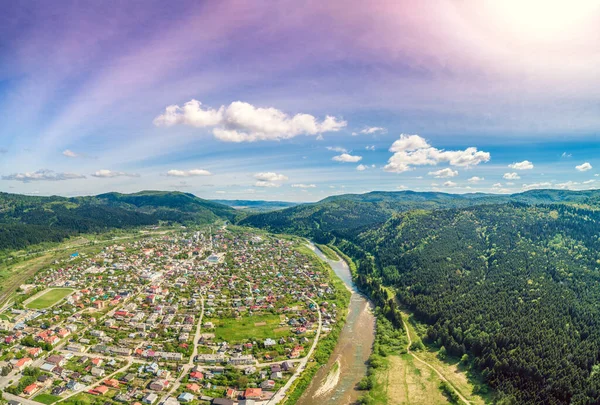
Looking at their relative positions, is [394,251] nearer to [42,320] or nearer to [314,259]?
[314,259]

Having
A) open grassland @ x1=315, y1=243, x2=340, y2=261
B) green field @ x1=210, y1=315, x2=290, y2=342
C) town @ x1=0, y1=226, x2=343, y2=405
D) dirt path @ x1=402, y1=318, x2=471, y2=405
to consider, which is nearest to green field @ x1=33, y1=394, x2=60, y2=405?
town @ x1=0, y1=226, x2=343, y2=405

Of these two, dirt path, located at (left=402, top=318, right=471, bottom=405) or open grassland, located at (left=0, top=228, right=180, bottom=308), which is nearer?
dirt path, located at (left=402, top=318, right=471, bottom=405)

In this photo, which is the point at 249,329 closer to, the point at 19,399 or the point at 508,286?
the point at 19,399

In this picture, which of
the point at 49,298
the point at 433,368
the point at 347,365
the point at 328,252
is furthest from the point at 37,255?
the point at 433,368

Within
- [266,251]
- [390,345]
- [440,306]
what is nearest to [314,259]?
[266,251]

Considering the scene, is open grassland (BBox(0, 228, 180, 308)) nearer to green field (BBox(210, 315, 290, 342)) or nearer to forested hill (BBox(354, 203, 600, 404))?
green field (BBox(210, 315, 290, 342))

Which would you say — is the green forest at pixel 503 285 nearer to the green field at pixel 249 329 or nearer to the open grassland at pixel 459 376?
the open grassland at pixel 459 376
